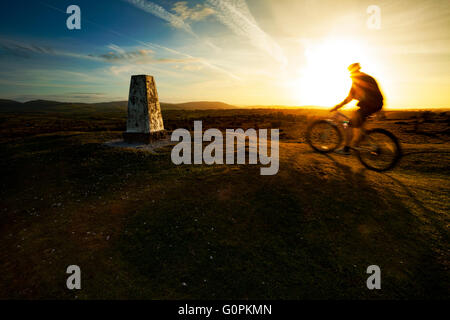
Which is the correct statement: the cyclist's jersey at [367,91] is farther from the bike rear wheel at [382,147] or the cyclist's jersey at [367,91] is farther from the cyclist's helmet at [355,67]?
the bike rear wheel at [382,147]

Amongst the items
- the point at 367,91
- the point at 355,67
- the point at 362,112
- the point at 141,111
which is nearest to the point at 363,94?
the point at 367,91

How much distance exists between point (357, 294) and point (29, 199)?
37.4 ft

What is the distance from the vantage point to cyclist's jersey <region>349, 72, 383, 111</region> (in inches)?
291

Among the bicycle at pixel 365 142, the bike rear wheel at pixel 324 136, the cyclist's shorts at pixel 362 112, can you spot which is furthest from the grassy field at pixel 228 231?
the cyclist's shorts at pixel 362 112

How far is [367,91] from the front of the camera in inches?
294

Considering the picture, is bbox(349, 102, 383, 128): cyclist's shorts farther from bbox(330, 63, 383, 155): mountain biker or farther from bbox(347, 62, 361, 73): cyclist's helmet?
bbox(347, 62, 361, 73): cyclist's helmet

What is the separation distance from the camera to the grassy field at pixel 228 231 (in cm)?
455

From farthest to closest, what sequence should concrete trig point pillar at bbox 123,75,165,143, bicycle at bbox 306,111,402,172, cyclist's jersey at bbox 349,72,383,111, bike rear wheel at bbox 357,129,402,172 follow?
concrete trig point pillar at bbox 123,75,165,143 → bicycle at bbox 306,111,402,172 → bike rear wheel at bbox 357,129,402,172 → cyclist's jersey at bbox 349,72,383,111

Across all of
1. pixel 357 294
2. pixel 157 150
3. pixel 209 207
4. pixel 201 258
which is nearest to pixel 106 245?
pixel 201 258

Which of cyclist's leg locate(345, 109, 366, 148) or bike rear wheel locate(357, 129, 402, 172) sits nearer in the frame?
bike rear wheel locate(357, 129, 402, 172)

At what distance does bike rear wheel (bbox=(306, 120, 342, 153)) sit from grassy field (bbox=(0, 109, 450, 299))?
868mm

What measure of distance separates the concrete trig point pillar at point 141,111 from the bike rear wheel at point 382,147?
11.9m

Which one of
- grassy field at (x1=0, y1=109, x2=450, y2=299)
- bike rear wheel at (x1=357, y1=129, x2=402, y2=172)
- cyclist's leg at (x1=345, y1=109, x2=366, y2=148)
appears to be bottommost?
grassy field at (x1=0, y1=109, x2=450, y2=299)

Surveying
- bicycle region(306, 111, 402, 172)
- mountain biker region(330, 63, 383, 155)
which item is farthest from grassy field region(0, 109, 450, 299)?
mountain biker region(330, 63, 383, 155)
